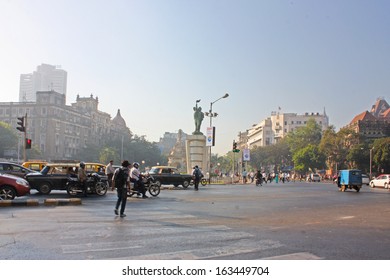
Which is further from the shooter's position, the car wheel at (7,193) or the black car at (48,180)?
the black car at (48,180)

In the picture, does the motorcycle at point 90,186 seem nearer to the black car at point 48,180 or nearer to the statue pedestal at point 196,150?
the black car at point 48,180

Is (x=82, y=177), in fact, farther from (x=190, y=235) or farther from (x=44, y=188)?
(x=190, y=235)

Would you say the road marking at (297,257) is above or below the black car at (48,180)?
below

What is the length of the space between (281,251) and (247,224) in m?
3.41

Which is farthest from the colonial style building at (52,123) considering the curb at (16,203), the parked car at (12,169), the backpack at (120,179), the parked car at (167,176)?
the backpack at (120,179)

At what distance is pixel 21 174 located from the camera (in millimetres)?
21547

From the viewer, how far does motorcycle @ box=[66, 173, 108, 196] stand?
746 inches

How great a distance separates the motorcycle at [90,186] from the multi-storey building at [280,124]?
392 ft

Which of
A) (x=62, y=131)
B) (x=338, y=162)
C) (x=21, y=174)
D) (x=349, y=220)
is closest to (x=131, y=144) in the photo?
(x=62, y=131)

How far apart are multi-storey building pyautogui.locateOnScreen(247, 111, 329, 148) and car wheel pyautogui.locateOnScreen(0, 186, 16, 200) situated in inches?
4891

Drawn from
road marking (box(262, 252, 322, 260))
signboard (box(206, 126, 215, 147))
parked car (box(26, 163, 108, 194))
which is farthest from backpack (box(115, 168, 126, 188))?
signboard (box(206, 126, 215, 147))

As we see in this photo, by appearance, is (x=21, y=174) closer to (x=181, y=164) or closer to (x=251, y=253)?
(x=251, y=253)

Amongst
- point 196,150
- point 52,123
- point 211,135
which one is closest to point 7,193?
point 211,135

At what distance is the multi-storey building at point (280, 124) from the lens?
146 m
